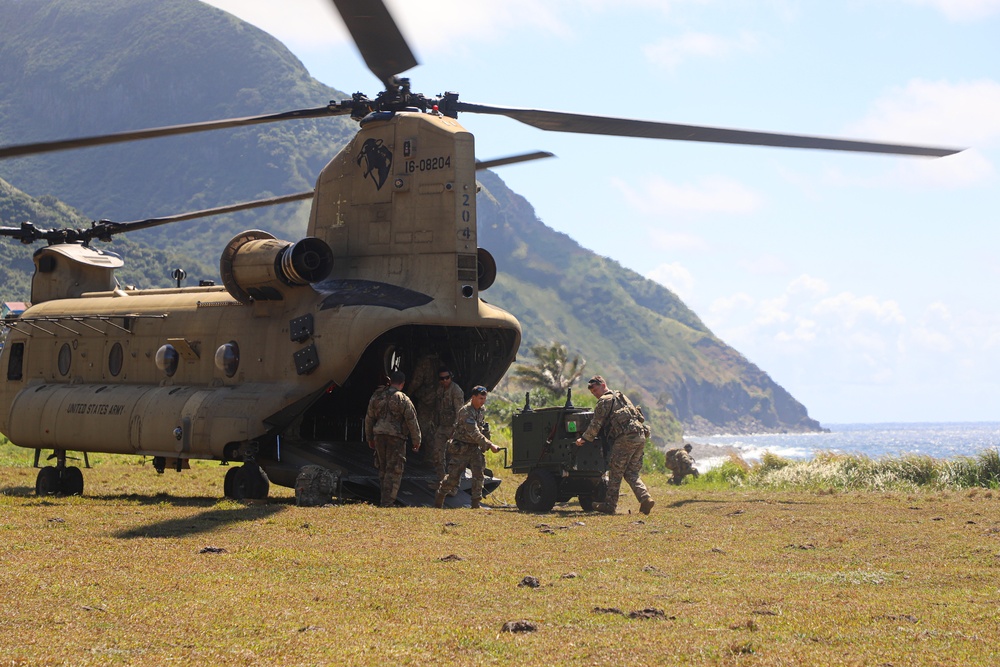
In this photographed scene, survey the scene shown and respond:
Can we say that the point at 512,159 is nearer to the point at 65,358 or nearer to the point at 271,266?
the point at 271,266

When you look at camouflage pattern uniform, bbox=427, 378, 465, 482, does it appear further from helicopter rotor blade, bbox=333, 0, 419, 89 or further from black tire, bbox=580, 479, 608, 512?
helicopter rotor blade, bbox=333, 0, 419, 89

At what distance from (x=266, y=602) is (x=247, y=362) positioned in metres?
8.96

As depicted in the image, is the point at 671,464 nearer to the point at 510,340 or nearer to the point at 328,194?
the point at 510,340

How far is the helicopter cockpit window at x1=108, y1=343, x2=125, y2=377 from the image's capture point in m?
18.7

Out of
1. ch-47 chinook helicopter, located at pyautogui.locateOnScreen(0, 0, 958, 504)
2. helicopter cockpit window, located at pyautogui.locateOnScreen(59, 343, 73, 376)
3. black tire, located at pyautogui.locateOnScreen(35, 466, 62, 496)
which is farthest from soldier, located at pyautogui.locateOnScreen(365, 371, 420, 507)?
helicopter cockpit window, located at pyautogui.locateOnScreen(59, 343, 73, 376)

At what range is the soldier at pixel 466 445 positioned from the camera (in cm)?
1520

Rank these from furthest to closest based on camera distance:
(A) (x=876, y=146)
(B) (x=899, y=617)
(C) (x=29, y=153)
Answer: (A) (x=876, y=146) → (C) (x=29, y=153) → (B) (x=899, y=617)

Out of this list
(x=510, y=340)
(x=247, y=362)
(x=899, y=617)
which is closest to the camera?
(x=899, y=617)

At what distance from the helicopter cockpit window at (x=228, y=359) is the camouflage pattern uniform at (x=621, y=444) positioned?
571 cm

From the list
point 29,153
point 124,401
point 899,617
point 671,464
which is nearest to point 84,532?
point 29,153

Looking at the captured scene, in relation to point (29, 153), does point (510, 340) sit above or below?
below

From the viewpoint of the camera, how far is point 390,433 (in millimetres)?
14992

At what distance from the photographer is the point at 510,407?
43719 millimetres

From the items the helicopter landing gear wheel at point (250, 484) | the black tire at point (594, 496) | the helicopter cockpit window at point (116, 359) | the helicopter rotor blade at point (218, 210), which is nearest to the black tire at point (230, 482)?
the helicopter landing gear wheel at point (250, 484)
